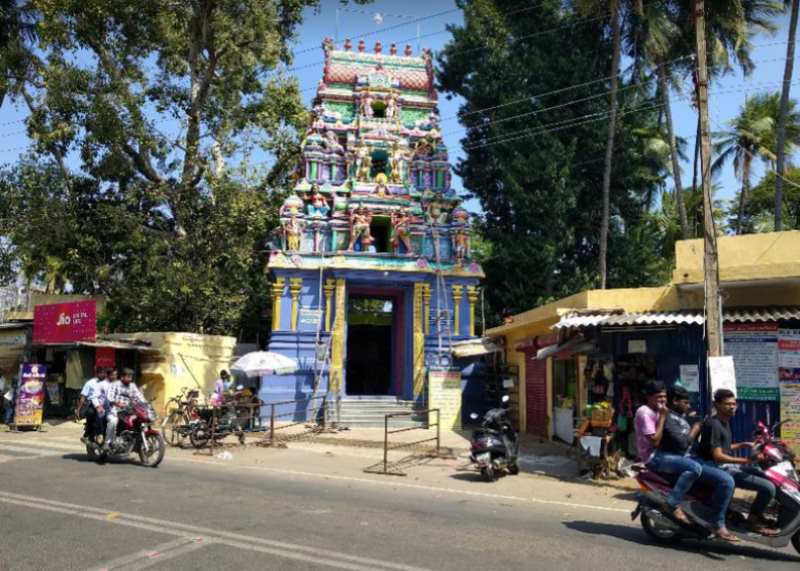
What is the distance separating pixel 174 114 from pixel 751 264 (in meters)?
20.1

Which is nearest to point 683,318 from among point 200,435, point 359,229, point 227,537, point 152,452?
point 227,537

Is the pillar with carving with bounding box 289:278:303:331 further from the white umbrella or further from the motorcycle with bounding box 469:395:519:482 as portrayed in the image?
the motorcycle with bounding box 469:395:519:482

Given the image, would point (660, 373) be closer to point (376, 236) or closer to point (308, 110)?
point (376, 236)

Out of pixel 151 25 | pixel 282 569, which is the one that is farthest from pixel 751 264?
pixel 151 25

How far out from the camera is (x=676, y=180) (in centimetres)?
2436

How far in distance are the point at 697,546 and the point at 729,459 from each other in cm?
95

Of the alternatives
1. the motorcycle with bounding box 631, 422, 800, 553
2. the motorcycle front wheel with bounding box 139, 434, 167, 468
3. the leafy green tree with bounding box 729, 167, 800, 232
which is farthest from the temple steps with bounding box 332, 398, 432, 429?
the leafy green tree with bounding box 729, 167, 800, 232

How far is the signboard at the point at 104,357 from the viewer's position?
18812 millimetres

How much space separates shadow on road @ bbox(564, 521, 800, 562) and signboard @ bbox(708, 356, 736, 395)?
3.28 meters

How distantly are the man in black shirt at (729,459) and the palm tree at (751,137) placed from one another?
78.9 feet

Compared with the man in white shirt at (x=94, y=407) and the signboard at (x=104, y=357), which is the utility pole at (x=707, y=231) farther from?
the signboard at (x=104, y=357)

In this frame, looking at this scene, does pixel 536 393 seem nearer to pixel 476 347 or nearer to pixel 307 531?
pixel 476 347

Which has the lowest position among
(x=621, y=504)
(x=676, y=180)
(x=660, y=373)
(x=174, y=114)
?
(x=621, y=504)

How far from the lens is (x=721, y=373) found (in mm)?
9461
